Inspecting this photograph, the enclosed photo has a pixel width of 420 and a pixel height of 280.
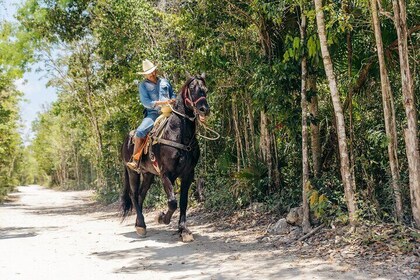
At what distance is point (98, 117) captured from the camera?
26.4 meters

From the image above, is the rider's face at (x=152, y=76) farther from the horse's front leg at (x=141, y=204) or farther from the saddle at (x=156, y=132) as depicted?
the horse's front leg at (x=141, y=204)

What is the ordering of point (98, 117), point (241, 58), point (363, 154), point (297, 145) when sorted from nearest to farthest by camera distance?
point (363, 154)
point (297, 145)
point (241, 58)
point (98, 117)

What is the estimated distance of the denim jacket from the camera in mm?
Result: 8453

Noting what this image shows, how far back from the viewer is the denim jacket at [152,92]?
845 cm

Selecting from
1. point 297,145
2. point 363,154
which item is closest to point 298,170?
point 297,145

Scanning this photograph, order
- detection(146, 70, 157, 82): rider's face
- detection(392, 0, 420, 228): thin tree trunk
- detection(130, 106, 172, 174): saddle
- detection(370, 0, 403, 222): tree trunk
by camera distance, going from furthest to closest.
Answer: detection(146, 70, 157, 82): rider's face, detection(130, 106, 172, 174): saddle, detection(370, 0, 403, 222): tree trunk, detection(392, 0, 420, 228): thin tree trunk

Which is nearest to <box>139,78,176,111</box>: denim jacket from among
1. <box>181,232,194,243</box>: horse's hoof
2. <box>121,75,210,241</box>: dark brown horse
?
<box>121,75,210,241</box>: dark brown horse

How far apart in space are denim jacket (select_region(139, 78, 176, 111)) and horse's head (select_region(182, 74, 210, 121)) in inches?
28.0

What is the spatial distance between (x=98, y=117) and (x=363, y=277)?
23399 millimetres

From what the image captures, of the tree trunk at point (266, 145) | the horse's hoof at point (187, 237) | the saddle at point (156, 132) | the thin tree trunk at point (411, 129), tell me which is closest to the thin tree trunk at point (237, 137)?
the tree trunk at point (266, 145)

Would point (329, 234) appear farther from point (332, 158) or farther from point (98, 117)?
point (98, 117)

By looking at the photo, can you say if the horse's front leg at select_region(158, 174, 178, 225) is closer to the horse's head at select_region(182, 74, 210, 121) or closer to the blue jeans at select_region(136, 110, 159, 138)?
the blue jeans at select_region(136, 110, 159, 138)

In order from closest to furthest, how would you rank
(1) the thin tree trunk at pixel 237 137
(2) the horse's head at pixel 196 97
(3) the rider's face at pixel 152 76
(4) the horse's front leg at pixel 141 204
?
(2) the horse's head at pixel 196 97 < (3) the rider's face at pixel 152 76 < (4) the horse's front leg at pixel 141 204 < (1) the thin tree trunk at pixel 237 137

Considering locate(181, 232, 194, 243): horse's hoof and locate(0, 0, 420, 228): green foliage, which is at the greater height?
locate(0, 0, 420, 228): green foliage
